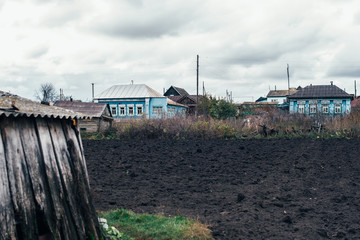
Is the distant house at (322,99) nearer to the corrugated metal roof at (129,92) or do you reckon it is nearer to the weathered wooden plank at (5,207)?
the corrugated metal roof at (129,92)

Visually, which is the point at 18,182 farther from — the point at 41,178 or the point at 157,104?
the point at 157,104

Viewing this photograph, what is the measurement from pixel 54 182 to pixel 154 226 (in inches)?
86.2

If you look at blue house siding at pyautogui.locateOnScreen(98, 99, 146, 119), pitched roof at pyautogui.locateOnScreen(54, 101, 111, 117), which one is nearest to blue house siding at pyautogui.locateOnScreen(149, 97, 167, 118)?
blue house siding at pyautogui.locateOnScreen(98, 99, 146, 119)

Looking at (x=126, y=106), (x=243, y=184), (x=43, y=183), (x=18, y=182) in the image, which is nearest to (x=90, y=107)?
(x=243, y=184)

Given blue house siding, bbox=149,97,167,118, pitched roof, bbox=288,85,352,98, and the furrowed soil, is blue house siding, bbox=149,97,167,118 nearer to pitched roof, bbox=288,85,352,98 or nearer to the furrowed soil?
pitched roof, bbox=288,85,352,98

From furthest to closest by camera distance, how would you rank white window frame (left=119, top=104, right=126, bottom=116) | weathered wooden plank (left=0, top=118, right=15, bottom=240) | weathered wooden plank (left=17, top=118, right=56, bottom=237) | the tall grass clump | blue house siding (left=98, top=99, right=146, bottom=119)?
1. white window frame (left=119, top=104, right=126, bottom=116)
2. blue house siding (left=98, top=99, right=146, bottom=119)
3. the tall grass clump
4. weathered wooden plank (left=17, top=118, right=56, bottom=237)
5. weathered wooden plank (left=0, top=118, right=15, bottom=240)

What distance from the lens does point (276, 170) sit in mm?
11172

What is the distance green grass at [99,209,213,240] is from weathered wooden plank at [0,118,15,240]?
2.08 metres

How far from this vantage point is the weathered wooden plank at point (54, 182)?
160 inches

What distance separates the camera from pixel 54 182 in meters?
4.16

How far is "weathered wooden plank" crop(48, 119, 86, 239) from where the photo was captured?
4.32 m

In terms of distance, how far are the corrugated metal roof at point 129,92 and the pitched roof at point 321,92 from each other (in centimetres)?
1595

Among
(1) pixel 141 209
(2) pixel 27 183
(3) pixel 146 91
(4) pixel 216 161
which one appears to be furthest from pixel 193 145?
(3) pixel 146 91

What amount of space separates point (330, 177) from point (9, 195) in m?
8.79
